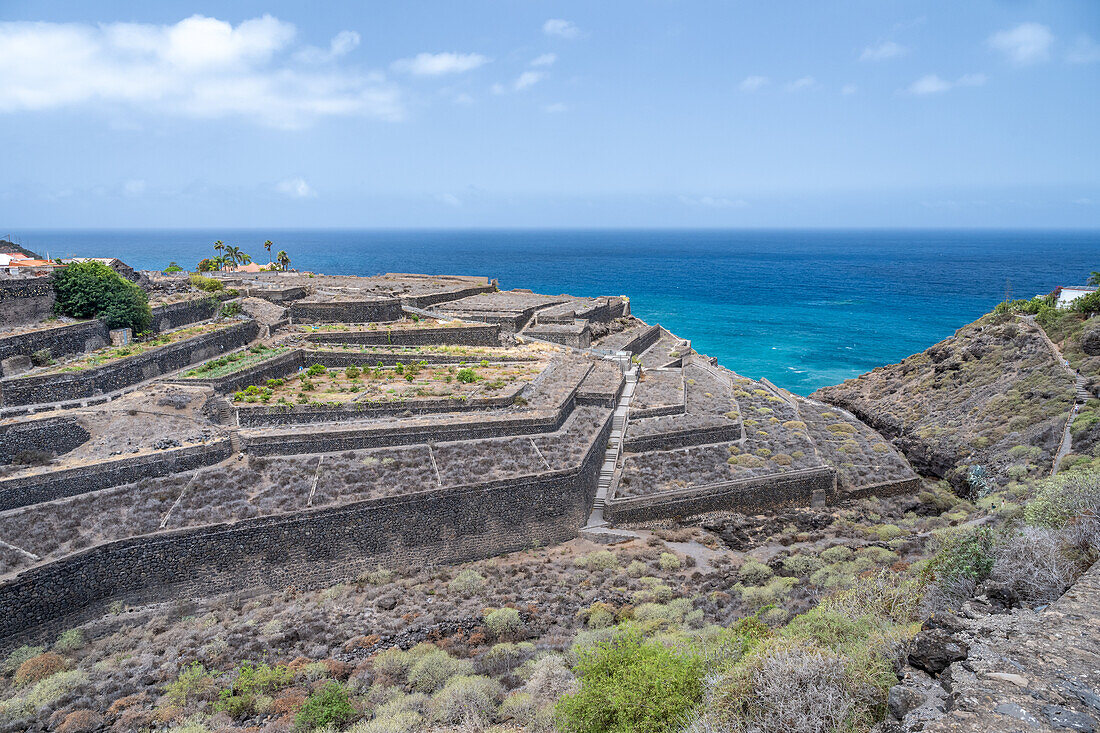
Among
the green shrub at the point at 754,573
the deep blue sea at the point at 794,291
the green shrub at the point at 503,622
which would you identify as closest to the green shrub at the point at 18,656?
the green shrub at the point at 503,622

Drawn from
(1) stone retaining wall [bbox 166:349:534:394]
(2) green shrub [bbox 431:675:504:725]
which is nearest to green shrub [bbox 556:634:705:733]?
(2) green shrub [bbox 431:675:504:725]

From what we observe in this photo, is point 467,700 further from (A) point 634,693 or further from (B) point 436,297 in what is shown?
(B) point 436,297

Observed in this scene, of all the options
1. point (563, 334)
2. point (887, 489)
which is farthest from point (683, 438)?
point (563, 334)

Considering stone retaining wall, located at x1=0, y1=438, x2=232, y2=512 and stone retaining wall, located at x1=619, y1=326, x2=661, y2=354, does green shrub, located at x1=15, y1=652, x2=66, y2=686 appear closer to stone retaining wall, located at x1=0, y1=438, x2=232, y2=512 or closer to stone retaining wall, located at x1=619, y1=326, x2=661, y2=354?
stone retaining wall, located at x1=0, y1=438, x2=232, y2=512

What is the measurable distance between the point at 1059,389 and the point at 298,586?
35287 mm

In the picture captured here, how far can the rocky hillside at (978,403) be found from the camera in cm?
2848

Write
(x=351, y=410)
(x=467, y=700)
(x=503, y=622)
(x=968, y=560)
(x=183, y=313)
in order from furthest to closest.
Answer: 1. (x=183, y=313)
2. (x=351, y=410)
3. (x=503, y=622)
4. (x=467, y=700)
5. (x=968, y=560)

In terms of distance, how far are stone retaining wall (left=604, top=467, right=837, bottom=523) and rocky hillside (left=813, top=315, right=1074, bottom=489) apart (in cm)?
770

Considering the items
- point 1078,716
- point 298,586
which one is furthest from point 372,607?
point 1078,716

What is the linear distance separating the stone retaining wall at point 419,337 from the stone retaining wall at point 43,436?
1303cm

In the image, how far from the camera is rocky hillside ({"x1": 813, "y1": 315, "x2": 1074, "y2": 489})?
2848cm

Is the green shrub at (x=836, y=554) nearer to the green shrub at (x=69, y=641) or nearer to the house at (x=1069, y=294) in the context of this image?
the green shrub at (x=69, y=641)

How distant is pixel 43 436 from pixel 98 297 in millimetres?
9953

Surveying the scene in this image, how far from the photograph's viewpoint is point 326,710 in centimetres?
1362
